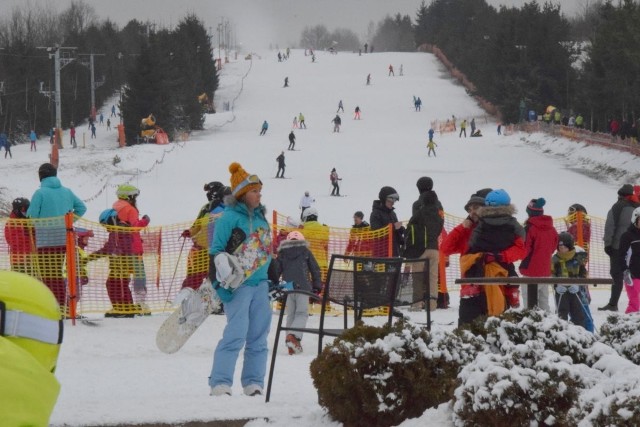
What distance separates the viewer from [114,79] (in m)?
102

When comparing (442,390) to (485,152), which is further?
(485,152)

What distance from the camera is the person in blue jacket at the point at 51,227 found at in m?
11.9

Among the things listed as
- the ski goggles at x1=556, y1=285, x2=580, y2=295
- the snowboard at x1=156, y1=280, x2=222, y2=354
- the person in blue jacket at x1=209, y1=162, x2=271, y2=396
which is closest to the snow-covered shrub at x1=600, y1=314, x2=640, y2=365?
the person in blue jacket at x1=209, y1=162, x2=271, y2=396

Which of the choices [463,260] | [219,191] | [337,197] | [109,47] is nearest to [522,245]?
[463,260]

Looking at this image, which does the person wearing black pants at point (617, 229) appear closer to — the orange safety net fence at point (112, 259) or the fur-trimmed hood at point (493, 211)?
the orange safety net fence at point (112, 259)

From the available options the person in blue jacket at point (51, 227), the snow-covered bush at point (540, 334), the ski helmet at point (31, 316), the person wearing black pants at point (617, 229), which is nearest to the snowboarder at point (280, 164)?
the person wearing black pants at point (617, 229)

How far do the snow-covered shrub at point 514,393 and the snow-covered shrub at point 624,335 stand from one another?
90 cm

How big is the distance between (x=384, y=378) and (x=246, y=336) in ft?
8.61

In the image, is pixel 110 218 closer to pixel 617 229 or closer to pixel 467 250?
pixel 467 250

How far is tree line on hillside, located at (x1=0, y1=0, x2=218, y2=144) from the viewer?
224 ft

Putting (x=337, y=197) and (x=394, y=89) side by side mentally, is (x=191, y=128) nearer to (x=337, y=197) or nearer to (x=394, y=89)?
(x=394, y=89)

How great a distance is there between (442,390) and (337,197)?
106 feet

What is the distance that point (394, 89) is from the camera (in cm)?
9094

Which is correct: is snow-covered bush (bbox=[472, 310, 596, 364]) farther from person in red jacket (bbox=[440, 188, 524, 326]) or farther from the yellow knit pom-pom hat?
person in red jacket (bbox=[440, 188, 524, 326])
